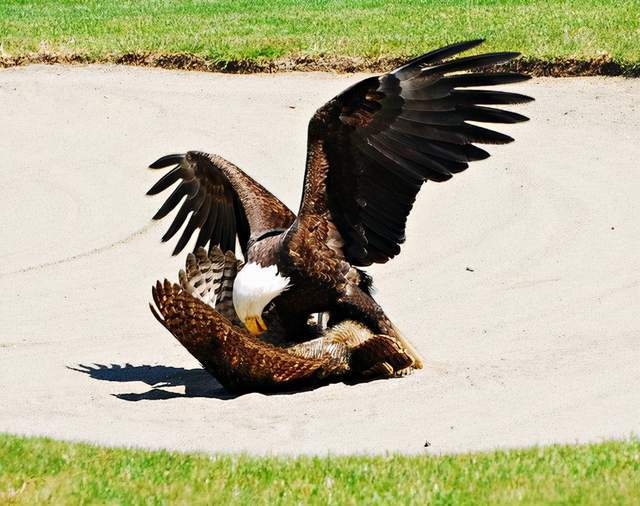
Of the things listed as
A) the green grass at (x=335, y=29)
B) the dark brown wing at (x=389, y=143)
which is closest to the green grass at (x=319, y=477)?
the dark brown wing at (x=389, y=143)

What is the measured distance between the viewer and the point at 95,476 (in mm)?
6898

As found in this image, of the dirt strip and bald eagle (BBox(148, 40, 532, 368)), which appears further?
the dirt strip

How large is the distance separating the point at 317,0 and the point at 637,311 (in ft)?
40.4

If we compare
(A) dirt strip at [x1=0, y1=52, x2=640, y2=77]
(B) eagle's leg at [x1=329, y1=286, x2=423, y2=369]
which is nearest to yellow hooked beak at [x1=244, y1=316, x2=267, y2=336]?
(B) eagle's leg at [x1=329, y1=286, x2=423, y2=369]

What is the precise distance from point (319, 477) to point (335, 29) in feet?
40.3

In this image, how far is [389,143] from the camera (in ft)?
32.9

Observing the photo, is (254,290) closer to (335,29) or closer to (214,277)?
(214,277)

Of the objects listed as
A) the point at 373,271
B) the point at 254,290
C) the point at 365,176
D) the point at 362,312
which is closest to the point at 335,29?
the point at 373,271

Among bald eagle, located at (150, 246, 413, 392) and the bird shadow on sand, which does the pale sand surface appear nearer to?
the bird shadow on sand

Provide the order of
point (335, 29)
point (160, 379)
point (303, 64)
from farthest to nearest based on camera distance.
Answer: point (335, 29) < point (303, 64) < point (160, 379)

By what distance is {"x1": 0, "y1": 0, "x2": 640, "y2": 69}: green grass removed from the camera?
16.9 m

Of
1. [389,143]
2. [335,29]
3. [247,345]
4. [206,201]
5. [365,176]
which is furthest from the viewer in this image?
[335,29]

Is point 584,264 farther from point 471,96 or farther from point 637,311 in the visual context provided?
point 471,96

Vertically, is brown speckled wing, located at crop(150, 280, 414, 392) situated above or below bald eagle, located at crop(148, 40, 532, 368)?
below
